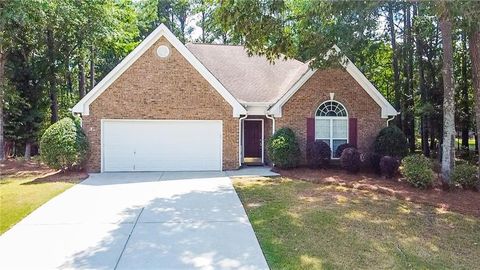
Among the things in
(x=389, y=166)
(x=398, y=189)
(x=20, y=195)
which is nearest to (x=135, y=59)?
(x=20, y=195)

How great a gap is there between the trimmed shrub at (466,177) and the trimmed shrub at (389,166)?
204cm

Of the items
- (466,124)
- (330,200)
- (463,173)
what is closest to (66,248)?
(330,200)

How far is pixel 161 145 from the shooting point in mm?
15195

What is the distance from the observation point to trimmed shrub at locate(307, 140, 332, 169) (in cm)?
1473

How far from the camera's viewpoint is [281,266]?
5332 millimetres

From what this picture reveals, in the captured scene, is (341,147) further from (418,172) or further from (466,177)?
(466,177)

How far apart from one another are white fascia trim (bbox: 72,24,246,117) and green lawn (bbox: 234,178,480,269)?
614 cm

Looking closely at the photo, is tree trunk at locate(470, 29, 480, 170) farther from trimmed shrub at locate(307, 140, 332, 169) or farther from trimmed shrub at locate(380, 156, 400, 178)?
trimmed shrub at locate(307, 140, 332, 169)

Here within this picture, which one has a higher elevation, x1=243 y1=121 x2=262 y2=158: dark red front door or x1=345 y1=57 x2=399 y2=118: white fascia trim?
x1=345 y1=57 x2=399 y2=118: white fascia trim

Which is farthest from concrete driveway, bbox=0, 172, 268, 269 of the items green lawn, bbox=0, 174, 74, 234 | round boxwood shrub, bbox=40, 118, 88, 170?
round boxwood shrub, bbox=40, 118, 88, 170

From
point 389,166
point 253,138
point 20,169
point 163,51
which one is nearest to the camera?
point 389,166

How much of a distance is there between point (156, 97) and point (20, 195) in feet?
20.6

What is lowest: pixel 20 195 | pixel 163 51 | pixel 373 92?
pixel 20 195

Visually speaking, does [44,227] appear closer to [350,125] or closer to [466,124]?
[350,125]
